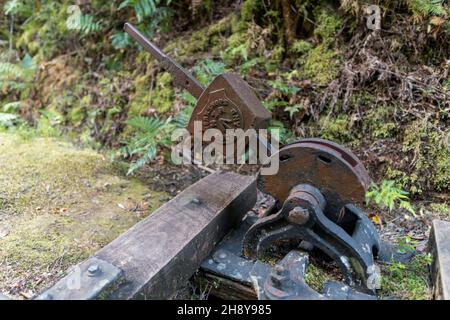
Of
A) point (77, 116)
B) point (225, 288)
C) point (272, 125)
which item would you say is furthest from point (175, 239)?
point (77, 116)

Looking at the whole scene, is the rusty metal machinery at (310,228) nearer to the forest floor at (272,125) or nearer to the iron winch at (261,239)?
the iron winch at (261,239)

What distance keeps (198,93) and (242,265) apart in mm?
1042

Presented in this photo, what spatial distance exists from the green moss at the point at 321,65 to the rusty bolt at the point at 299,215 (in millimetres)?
1903

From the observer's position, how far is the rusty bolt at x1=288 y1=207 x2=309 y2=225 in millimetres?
1804

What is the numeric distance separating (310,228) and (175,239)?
27.8 inches

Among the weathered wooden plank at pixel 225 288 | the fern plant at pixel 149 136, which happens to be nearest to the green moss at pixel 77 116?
the fern plant at pixel 149 136

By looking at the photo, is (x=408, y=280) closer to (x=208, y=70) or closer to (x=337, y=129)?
(x=337, y=129)

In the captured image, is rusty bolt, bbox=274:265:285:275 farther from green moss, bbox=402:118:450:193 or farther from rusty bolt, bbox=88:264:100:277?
green moss, bbox=402:118:450:193

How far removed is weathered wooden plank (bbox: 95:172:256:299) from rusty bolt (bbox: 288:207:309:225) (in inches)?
21.7

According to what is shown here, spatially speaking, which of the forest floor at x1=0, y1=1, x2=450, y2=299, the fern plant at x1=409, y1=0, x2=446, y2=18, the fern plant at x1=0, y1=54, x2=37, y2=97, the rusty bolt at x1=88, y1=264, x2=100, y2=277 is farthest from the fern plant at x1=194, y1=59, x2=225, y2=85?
the fern plant at x1=0, y1=54, x2=37, y2=97

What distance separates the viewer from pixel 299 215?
181cm

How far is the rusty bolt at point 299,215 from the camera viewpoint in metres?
1.80
